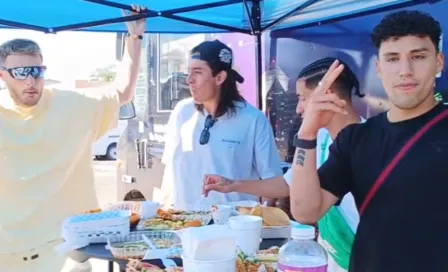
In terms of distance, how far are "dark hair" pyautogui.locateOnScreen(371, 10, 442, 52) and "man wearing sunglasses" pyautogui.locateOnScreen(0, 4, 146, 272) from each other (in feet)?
6.41

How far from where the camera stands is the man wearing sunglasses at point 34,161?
2924mm

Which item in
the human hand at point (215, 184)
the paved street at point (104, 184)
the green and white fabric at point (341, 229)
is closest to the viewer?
the green and white fabric at point (341, 229)

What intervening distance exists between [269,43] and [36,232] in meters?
2.62

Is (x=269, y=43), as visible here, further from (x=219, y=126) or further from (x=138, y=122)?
(x=138, y=122)

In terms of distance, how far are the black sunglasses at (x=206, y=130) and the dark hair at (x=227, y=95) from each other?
38 mm

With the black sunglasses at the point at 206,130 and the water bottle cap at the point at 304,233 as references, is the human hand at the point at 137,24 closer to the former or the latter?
the black sunglasses at the point at 206,130

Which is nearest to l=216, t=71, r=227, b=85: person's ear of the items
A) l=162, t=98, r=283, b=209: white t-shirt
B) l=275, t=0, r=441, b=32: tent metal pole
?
l=162, t=98, r=283, b=209: white t-shirt

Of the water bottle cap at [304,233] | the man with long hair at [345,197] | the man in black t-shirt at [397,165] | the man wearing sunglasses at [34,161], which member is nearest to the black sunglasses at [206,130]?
the man with long hair at [345,197]

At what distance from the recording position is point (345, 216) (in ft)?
6.56

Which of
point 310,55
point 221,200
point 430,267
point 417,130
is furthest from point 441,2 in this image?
point 430,267

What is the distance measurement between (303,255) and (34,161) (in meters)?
1.81

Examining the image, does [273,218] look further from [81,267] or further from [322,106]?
[81,267]

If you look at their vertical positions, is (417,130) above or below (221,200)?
above

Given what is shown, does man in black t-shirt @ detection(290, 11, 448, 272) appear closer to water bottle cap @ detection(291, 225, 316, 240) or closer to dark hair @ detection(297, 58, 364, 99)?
water bottle cap @ detection(291, 225, 316, 240)
